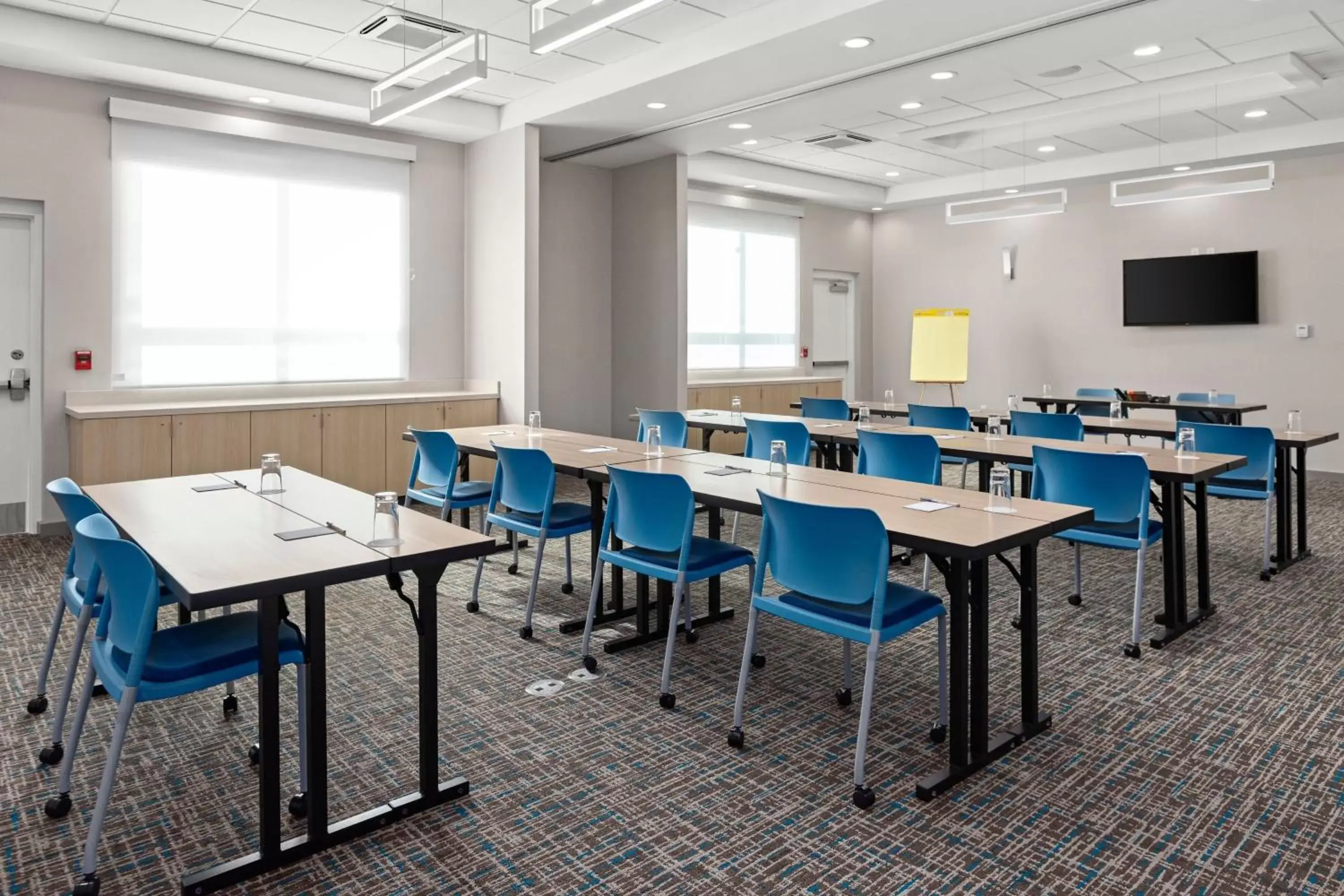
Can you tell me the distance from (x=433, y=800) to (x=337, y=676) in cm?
114

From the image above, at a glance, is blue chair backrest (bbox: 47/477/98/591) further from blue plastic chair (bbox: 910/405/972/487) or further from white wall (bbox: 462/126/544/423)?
blue plastic chair (bbox: 910/405/972/487)

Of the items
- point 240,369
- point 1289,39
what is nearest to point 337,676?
point 240,369

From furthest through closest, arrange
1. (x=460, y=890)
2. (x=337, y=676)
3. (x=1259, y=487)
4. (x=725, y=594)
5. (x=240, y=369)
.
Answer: (x=240, y=369), (x=1259, y=487), (x=725, y=594), (x=337, y=676), (x=460, y=890)

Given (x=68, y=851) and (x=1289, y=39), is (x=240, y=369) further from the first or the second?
(x=1289, y=39)

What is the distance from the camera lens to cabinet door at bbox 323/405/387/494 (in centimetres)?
673

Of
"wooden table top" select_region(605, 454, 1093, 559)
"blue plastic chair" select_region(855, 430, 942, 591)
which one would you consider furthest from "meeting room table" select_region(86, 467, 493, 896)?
"blue plastic chair" select_region(855, 430, 942, 591)

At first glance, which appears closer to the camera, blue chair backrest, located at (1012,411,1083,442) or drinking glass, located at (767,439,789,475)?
drinking glass, located at (767,439,789,475)

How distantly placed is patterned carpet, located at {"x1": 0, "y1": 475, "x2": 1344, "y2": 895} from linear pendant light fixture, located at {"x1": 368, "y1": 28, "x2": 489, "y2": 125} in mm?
2741

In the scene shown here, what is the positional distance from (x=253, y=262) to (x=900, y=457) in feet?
16.8

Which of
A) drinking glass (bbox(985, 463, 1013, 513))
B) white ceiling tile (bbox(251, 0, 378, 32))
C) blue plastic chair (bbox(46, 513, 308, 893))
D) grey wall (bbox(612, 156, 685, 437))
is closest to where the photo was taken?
blue plastic chair (bbox(46, 513, 308, 893))

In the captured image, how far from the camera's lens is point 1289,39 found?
581 cm

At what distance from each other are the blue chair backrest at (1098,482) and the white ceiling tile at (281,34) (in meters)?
4.98

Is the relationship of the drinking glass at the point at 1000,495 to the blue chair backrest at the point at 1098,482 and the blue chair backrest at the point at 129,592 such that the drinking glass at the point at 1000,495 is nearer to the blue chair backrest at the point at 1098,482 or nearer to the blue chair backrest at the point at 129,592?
the blue chair backrest at the point at 1098,482

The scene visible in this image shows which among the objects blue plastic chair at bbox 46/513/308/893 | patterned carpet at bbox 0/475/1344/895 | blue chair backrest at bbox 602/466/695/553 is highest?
blue chair backrest at bbox 602/466/695/553
